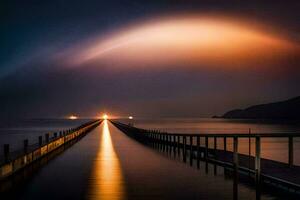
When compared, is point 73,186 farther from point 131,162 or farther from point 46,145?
point 46,145

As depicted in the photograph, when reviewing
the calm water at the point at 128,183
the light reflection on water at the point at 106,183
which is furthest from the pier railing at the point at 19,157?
the light reflection on water at the point at 106,183

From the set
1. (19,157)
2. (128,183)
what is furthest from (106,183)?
(19,157)

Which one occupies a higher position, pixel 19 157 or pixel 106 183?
pixel 19 157

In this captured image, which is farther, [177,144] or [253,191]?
[177,144]

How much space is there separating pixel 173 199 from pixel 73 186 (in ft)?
12.2

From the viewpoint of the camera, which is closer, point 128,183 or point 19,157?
point 128,183

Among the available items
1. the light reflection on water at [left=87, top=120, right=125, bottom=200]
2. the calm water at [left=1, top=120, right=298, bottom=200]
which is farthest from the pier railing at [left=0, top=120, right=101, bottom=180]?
the light reflection on water at [left=87, top=120, right=125, bottom=200]

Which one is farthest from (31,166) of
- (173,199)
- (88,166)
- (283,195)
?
(283,195)

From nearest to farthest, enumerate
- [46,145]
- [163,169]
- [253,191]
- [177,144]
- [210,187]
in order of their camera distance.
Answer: [253,191], [210,187], [163,169], [46,145], [177,144]

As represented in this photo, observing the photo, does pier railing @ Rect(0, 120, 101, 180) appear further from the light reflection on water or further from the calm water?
the light reflection on water

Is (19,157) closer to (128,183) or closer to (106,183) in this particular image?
(106,183)

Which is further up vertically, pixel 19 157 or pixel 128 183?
pixel 19 157

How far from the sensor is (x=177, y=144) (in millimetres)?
30047

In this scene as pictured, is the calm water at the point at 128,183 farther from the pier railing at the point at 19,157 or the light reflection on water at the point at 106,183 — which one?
the pier railing at the point at 19,157
